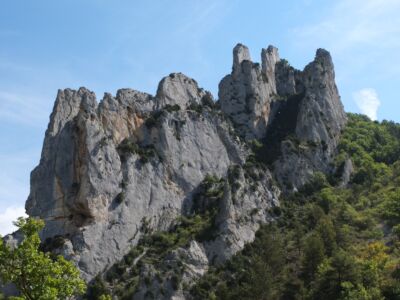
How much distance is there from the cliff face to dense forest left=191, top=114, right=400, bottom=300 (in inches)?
129

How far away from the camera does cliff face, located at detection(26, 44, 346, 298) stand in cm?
7569

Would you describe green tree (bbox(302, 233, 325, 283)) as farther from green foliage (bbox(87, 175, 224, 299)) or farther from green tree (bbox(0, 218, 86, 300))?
green tree (bbox(0, 218, 86, 300))

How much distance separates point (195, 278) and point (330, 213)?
26.1 metres

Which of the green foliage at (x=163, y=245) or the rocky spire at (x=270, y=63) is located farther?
the rocky spire at (x=270, y=63)

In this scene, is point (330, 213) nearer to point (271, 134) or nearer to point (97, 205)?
point (271, 134)

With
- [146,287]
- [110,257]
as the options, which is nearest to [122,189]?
[110,257]

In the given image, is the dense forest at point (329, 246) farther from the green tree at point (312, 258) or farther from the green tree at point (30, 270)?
the green tree at point (30, 270)

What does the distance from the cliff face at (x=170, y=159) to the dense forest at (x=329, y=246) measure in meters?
3.28

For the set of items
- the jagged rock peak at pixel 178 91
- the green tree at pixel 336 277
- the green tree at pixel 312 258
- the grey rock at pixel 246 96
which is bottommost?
the green tree at pixel 336 277

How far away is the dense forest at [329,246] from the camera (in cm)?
5981

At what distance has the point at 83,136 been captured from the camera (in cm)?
8038

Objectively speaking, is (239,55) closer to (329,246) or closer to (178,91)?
(178,91)

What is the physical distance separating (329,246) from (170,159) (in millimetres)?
29332

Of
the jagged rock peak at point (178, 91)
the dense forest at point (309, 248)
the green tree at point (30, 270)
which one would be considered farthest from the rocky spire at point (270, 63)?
the green tree at point (30, 270)
